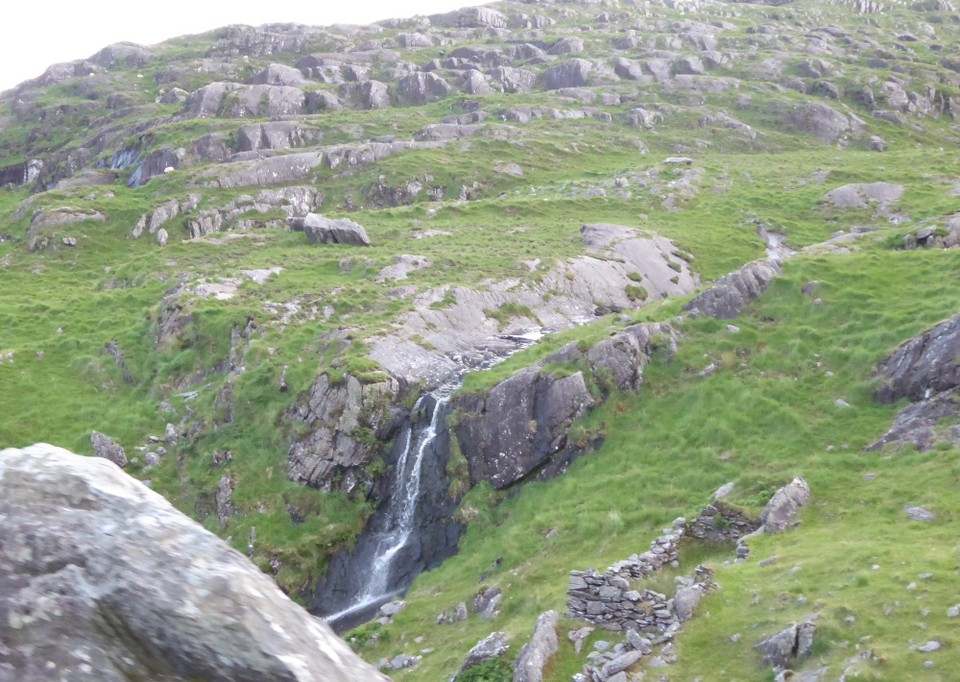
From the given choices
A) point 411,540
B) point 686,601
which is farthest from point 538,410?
point 686,601

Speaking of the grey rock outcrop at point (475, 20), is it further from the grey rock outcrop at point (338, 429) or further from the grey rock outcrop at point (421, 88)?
the grey rock outcrop at point (338, 429)

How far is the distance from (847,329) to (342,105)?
112 metres

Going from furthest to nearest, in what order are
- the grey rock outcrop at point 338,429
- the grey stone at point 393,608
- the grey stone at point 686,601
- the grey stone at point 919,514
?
the grey rock outcrop at point 338,429
the grey stone at point 393,608
the grey stone at point 919,514
the grey stone at point 686,601

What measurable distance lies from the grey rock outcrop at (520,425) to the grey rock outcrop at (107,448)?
17.1 meters

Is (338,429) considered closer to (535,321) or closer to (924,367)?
(535,321)

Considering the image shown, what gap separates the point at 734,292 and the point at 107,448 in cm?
3294

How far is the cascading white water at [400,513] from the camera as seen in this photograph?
30422 mm

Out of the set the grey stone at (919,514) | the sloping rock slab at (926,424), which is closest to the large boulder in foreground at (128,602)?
the grey stone at (919,514)

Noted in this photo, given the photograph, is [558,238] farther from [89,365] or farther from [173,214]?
[173,214]

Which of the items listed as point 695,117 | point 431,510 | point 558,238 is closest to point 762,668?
point 431,510

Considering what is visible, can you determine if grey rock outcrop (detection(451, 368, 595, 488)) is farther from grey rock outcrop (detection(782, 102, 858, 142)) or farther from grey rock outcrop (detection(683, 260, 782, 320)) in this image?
grey rock outcrop (detection(782, 102, 858, 142))

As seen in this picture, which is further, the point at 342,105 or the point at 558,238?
the point at 342,105

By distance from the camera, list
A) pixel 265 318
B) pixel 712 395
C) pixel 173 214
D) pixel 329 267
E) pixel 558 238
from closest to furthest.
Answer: pixel 712 395 → pixel 265 318 → pixel 329 267 → pixel 558 238 → pixel 173 214

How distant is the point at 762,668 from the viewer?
16516mm
